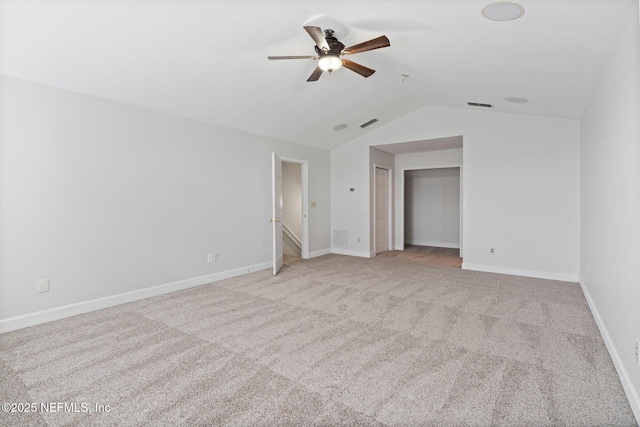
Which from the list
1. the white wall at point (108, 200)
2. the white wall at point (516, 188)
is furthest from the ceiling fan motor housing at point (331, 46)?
the white wall at point (516, 188)

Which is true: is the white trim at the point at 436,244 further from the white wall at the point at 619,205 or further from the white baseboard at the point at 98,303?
the white baseboard at the point at 98,303

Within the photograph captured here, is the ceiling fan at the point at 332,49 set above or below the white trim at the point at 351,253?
above

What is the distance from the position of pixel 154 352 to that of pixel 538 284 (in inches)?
199

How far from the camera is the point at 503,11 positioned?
2326 millimetres

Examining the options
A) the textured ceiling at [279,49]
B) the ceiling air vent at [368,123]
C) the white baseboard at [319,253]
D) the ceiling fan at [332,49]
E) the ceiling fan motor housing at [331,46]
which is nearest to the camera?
the textured ceiling at [279,49]

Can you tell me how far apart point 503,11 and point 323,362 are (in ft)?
9.60

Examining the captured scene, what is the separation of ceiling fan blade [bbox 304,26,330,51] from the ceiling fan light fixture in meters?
0.09

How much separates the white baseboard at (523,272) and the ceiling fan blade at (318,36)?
4.57 meters

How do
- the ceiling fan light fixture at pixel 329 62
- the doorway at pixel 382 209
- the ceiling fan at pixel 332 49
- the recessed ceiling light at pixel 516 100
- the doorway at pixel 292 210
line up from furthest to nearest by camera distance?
1. the doorway at pixel 292 210
2. the doorway at pixel 382 209
3. the recessed ceiling light at pixel 516 100
4. the ceiling fan light fixture at pixel 329 62
5. the ceiling fan at pixel 332 49

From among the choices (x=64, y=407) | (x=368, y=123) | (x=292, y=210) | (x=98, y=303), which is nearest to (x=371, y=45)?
(x=64, y=407)

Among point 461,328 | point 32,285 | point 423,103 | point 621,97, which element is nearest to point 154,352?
point 32,285

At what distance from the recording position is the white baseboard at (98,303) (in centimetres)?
315

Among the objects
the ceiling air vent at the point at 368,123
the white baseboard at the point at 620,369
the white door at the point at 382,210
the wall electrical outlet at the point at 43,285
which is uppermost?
the ceiling air vent at the point at 368,123

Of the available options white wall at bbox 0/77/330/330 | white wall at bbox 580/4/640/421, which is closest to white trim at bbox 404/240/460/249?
white wall at bbox 580/4/640/421
